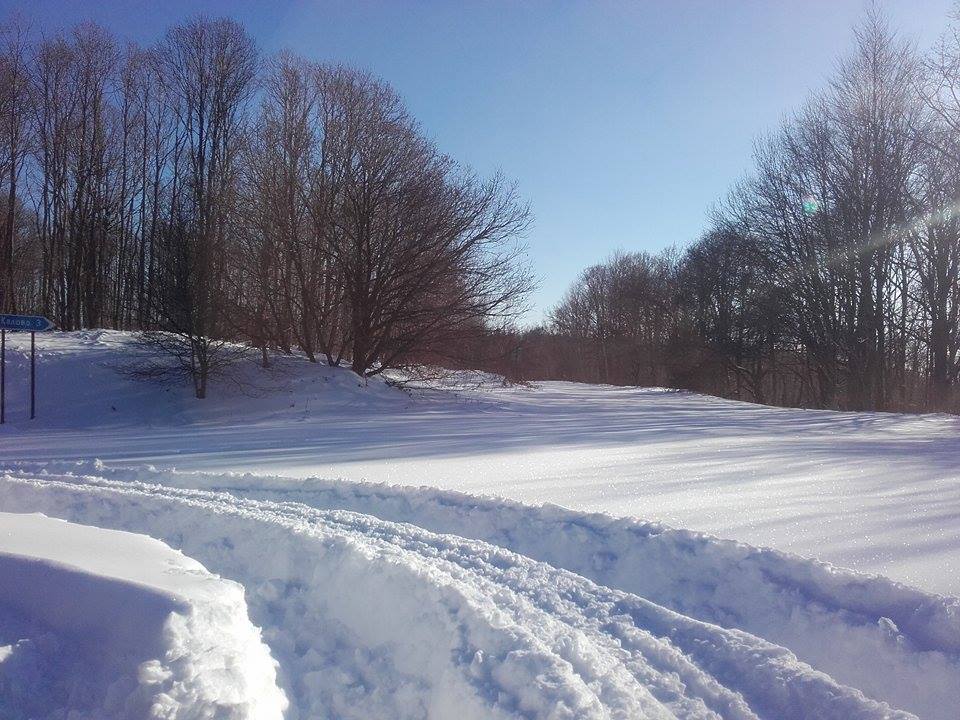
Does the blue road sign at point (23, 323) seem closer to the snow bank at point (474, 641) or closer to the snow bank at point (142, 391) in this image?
the snow bank at point (142, 391)

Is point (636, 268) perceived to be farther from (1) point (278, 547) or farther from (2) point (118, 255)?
(1) point (278, 547)

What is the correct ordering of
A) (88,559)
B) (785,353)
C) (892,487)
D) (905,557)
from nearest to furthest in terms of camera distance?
(88,559) < (905,557) < (892,487) < (785,353)

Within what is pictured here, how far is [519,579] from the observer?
5168 millimetres

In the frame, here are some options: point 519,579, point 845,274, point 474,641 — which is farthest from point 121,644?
point 845,274

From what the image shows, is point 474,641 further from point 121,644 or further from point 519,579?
point 121,644

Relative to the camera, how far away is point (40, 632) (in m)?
3.46

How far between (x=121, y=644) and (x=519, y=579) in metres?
2.63

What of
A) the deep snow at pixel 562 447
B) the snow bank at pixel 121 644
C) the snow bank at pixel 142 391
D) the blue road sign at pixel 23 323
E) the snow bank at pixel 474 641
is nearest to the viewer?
the snow bank at pixel 121 644

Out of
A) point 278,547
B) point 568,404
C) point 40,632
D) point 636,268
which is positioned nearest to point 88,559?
point 40,632

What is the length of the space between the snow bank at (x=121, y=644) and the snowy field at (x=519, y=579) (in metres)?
0.02

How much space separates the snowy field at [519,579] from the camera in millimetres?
3615

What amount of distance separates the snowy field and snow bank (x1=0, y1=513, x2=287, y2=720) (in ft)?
0.06

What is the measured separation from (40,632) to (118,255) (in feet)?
111

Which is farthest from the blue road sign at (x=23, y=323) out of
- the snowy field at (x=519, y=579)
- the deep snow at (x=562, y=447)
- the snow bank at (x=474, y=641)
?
the snow bank at (x=474, y=641)
